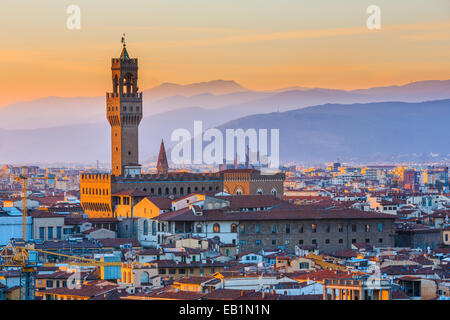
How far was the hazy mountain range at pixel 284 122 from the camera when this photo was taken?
117 feet

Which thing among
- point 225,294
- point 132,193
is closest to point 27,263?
point 225,294

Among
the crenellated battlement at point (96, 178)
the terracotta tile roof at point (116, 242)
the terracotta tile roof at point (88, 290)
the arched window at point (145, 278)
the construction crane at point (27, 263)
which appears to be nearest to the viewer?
the terracotta tile roof at point (88, 290)

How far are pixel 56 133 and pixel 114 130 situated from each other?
6.97 m

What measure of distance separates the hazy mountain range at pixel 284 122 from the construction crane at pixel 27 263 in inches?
140

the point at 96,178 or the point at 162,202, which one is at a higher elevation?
the point at 96,178

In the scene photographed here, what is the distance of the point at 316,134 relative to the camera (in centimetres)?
9150

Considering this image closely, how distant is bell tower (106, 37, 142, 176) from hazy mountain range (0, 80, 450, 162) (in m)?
0.54

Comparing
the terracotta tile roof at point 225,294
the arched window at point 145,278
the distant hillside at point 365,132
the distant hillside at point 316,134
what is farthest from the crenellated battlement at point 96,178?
the distant hillside at point 365,132

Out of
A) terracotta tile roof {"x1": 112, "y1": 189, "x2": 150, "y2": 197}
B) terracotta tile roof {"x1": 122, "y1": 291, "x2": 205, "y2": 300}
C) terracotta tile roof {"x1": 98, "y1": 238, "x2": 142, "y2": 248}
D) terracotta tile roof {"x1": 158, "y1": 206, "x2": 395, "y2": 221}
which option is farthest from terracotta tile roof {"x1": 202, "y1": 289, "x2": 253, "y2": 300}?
terracotta tile roof {"x1": 112, "y1": 189, "x2": 150, "y2": 197}

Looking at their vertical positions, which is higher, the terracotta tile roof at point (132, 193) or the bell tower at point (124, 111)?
the bell tower at point (124, 111)

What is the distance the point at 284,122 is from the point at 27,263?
60078mm

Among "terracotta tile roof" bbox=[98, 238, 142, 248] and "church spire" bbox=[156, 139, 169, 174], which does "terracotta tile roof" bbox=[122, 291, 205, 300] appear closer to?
"terracotta tile roof" bbox=[98, 238, 142, 248]

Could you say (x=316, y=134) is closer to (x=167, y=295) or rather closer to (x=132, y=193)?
(x=132, y=193)

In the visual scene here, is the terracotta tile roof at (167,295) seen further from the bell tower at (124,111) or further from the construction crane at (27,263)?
the bell tower at (124,111)
